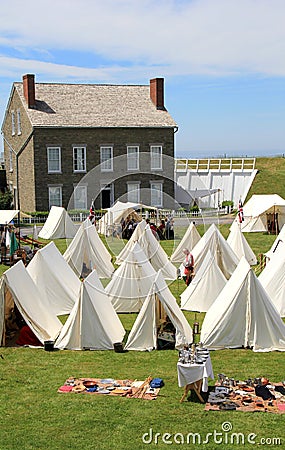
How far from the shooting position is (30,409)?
9.03 meters

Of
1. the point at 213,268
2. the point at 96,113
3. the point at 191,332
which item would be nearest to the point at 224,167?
the point at 96,113

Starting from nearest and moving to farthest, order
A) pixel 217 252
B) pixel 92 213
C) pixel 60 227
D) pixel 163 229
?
pixel 92 213, pixel 217 252, pixel 163 229, pixel 60 227

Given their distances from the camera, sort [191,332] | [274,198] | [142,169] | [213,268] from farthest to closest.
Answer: [274,198] < [213,268] < [191,332] < [142,169]

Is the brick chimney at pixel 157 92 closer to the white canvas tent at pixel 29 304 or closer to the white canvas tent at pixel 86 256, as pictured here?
the white canvas tent at pixel 86 256

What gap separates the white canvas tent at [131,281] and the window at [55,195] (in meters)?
21.0

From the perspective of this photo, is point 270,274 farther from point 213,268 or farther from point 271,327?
point 271,327

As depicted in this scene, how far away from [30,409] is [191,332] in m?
4.08

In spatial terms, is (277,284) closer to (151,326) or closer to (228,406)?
(151,326)

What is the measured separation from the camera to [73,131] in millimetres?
35219

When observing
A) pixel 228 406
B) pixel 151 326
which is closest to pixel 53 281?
pixel 151 326

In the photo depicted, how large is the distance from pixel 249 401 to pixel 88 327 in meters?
3.85

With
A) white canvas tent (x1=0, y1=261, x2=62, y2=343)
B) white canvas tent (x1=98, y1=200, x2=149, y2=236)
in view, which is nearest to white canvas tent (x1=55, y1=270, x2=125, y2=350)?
white canvas tent (x1=0, y1=261, x2=62, y2=343)

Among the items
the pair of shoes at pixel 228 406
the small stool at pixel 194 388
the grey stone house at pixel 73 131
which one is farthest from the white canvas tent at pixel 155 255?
the grey stone house at pixel 73 131

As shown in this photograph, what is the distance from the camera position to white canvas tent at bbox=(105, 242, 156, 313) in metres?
14.4
